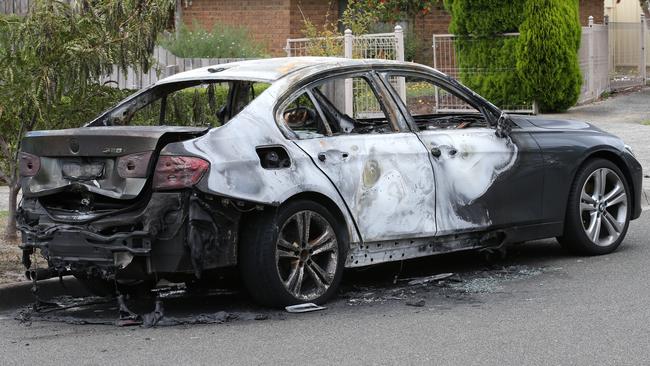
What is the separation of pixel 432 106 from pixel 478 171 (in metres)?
12.3

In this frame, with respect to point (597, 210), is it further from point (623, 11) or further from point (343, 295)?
point (623, 11)

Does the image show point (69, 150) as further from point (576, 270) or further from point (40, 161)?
point (576, 270)

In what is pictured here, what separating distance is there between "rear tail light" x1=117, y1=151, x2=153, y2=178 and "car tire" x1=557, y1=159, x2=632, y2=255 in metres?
3.61

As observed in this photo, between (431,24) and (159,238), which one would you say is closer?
(159,238)

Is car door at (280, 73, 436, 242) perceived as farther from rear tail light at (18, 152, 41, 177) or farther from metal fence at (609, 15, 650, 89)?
metal fence at (609, 15, 650, 89)

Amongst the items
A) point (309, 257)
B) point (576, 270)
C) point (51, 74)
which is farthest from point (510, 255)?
Result: point (51, 74)

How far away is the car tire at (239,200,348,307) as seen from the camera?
7.20 m

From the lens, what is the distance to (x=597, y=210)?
364 inches

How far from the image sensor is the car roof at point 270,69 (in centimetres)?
788

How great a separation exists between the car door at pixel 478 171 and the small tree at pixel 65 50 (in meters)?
2.12

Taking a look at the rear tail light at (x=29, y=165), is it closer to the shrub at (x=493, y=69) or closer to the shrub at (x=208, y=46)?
the shrub at (x=208, y=46)

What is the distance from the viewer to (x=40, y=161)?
298 inches

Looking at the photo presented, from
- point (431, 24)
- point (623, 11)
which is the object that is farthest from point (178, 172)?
point (623, 11)

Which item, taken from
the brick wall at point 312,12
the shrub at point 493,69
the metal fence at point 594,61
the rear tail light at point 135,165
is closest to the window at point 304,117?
the rear tail light at point 135,165
